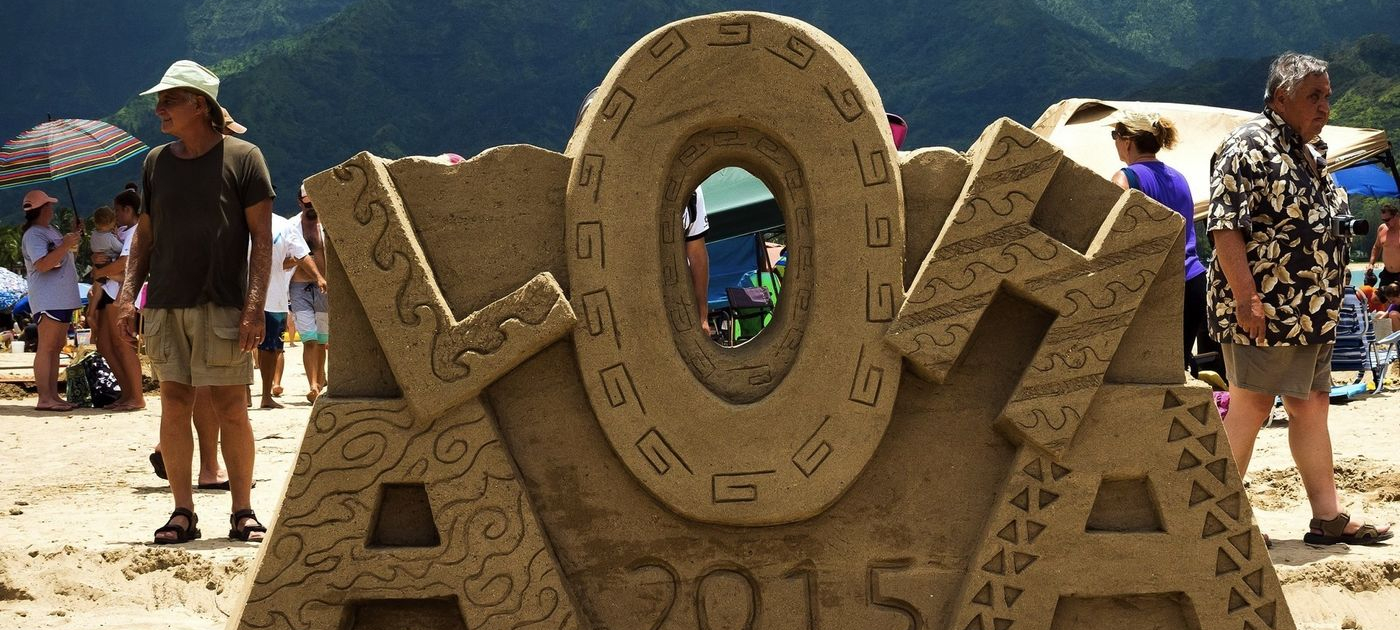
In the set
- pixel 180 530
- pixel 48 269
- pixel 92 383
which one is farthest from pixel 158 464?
pixel 92 383

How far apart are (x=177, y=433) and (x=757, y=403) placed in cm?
216

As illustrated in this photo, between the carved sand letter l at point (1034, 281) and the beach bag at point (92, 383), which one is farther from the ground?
the carved sand letter l at point (1034, 281)

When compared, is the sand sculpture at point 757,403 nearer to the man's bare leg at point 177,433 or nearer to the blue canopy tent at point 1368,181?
the man's bare leg at point 177,433

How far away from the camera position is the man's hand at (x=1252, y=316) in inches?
154

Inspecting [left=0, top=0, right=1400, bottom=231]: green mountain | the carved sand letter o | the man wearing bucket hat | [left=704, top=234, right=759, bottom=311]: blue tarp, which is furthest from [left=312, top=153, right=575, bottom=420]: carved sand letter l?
[left=0, top=0, right=1400, bottom=231]: green mountain

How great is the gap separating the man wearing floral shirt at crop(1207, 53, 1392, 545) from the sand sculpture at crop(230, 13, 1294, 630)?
3.07 ft

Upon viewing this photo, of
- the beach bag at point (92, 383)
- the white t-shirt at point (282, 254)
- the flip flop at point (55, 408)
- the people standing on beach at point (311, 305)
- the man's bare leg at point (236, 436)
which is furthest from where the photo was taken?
the beach bag at point (92, 383)

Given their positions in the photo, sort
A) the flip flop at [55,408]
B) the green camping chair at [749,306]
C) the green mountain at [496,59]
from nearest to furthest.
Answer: the flip flop at [55,408]
the green camping chair at [749,306]
the green mountain at [496,59]

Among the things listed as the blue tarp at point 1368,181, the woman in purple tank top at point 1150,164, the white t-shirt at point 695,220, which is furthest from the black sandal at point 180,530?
the blue tarp at point 1368,181

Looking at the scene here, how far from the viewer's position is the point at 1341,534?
4238 millimetres

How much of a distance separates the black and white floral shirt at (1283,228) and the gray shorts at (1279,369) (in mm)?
42

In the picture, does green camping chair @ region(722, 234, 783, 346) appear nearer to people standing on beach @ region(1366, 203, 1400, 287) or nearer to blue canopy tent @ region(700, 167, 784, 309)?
blue canopy tent @ region(700, 167, 784, 309)

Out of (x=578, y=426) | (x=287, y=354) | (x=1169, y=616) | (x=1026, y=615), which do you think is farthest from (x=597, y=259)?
(x=287, y=354)

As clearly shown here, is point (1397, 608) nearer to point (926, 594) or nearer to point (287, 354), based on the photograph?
point (926, 594)
